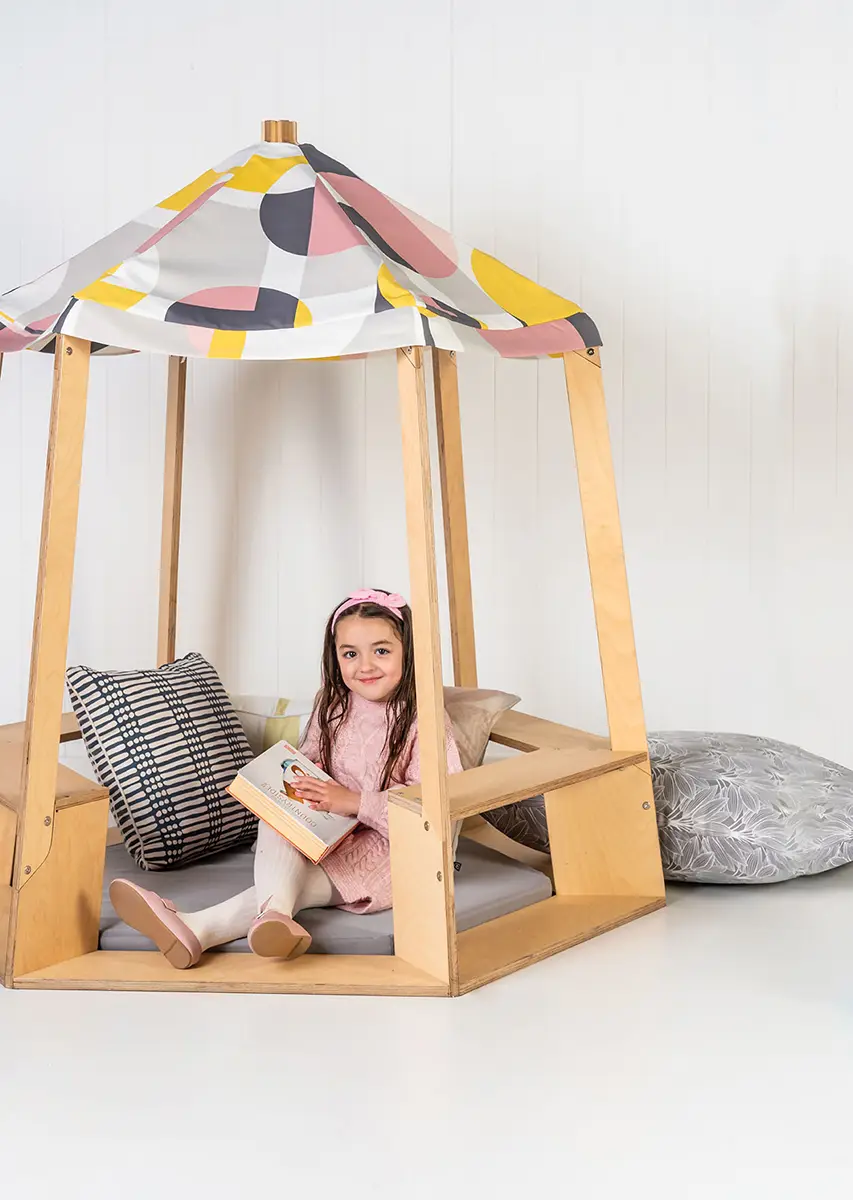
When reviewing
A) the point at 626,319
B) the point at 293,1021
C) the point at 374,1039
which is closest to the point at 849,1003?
the point at 374,1039

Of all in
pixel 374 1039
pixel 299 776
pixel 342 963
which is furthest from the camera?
pixel 299 776

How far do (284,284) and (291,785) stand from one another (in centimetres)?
92

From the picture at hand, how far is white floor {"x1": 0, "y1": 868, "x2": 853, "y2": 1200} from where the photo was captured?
142 centimetres

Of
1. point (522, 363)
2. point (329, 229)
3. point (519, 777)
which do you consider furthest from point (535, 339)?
point (522, 363)

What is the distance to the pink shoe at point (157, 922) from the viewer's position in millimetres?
1945

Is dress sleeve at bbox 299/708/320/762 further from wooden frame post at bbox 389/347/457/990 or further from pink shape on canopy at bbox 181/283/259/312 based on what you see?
pink shape on canopy at bbox 181/283/259/312

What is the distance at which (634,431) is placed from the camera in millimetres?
3201

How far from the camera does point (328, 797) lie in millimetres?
2217

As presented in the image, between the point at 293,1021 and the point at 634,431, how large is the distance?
1.95 meters

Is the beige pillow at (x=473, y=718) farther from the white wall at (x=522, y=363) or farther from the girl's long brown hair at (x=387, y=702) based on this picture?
the white wall at (x=522, y=363)

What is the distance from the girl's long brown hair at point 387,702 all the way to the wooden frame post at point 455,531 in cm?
52

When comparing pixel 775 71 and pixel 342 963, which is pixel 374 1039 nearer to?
pixel 342 963

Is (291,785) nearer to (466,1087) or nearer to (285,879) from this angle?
(285,879)

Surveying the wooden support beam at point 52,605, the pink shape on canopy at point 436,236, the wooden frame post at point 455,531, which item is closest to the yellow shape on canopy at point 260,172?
the pink shape on canopy at point 436,236
